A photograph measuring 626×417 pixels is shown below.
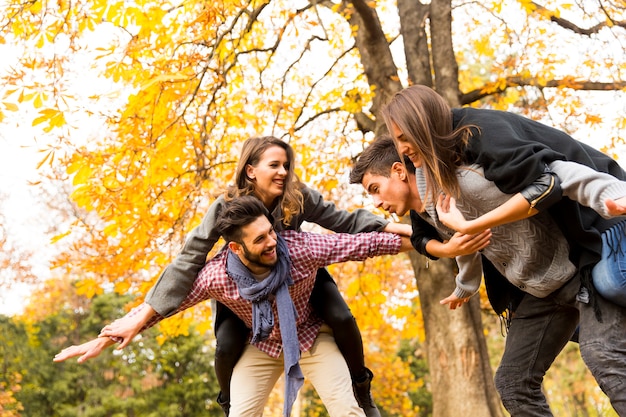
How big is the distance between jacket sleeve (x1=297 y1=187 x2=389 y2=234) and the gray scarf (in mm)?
390

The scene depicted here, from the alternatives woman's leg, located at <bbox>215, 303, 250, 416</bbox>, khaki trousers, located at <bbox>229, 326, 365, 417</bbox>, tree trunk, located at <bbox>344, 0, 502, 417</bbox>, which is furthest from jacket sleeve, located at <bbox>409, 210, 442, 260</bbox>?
tree trunk, located at <bbox>344, 0, 502, 417</bbox>

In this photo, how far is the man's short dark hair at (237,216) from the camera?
11.5 ft

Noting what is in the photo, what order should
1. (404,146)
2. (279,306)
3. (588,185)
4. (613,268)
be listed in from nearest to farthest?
1. (588,185)
2. (613,268)
3. (404,146)
4. (279,306)

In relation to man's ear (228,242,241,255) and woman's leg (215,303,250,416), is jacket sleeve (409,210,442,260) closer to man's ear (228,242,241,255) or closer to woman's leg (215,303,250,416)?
man's ear (228,242,241,255)

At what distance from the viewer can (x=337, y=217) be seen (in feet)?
12.9

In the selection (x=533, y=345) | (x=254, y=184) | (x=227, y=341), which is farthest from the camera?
(x=254, y=184)

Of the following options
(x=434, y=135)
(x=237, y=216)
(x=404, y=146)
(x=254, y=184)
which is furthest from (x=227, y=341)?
(x=434, y=135)

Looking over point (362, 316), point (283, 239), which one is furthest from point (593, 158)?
point (362, 316)

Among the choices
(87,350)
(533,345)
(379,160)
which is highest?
(379,160)

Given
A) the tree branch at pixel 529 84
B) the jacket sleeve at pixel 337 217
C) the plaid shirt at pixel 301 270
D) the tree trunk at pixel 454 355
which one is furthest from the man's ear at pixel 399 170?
the tree branch at pixel 529 84

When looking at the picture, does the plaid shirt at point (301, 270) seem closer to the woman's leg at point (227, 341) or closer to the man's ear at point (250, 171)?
the woman's leg at point (227, 341)

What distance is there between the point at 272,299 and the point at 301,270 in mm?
221

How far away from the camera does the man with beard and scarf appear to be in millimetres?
3502

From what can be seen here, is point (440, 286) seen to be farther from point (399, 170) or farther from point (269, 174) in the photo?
point (399, 170)
